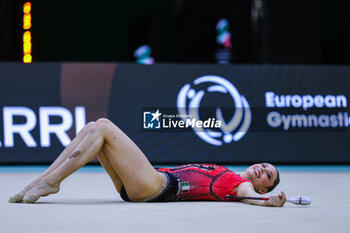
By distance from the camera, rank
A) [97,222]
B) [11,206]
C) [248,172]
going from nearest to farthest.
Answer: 1. [97,222]
2. [11,206]
3. [248,172]

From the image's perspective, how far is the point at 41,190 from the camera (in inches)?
188

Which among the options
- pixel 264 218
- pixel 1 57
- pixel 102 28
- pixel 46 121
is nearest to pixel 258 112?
pixel 46 121

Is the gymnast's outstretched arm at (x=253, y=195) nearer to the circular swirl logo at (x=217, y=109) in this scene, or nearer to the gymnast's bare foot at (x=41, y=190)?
the gymnast's bare foot at (x=41, y=190)

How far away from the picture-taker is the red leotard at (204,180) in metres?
4.99

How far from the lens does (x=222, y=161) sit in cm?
1034

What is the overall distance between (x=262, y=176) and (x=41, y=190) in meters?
1.92

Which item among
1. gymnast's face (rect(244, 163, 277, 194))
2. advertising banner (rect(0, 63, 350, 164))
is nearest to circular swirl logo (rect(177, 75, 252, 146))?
advertising banner (rect(0, 63, 350, 164))

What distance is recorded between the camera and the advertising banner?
1010 centimetres

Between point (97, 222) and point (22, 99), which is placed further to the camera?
point (22, 99)

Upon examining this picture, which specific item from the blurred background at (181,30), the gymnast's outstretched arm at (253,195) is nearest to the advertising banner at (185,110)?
the blurred background at (181,30)

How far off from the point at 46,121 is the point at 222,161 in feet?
10.6

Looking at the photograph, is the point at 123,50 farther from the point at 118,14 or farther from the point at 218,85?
the point at 218,85

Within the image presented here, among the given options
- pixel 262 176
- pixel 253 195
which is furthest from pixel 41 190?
pixel 262 176

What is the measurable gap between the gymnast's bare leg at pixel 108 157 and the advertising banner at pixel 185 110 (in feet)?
17.2
